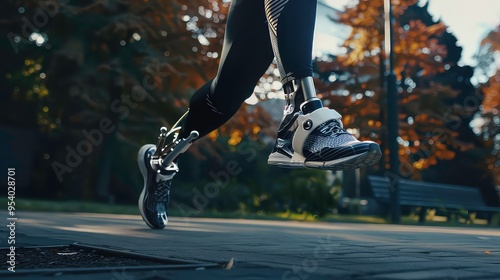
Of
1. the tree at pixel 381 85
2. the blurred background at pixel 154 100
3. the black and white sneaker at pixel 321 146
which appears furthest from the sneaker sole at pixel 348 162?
the tree at pixel 381 85

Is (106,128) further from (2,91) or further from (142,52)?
(2,91)

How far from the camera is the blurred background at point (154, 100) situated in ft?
42.9

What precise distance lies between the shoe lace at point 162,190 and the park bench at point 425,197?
9.38 m

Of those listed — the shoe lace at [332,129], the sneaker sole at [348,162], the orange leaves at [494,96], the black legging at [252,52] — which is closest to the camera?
the sneaker sole at [348,162]

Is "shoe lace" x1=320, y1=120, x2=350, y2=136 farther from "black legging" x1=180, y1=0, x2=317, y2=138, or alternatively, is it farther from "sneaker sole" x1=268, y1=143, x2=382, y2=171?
"black legging" x1=180, y1=0, x2=317, y2=138

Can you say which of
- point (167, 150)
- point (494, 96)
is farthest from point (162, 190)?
point (494, 96)

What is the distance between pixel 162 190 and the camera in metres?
4.18

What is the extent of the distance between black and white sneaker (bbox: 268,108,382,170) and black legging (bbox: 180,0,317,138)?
20 cm

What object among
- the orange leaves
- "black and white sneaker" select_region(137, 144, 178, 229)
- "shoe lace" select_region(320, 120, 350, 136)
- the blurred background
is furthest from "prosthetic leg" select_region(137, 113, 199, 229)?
the orange leaves

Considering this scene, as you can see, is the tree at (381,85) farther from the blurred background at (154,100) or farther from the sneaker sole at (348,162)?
the sneaker sole at (348,162)

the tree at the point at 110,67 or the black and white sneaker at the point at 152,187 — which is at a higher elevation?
the tree at the point at 110,67

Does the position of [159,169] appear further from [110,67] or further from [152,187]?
[110,67]

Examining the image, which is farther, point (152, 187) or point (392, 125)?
point (392, 125)

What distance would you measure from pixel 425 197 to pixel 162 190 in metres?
11.3
